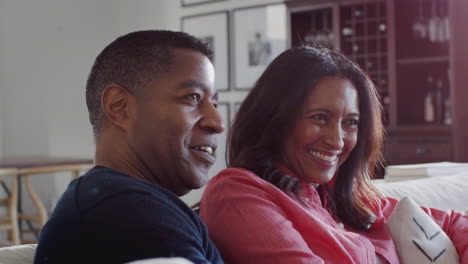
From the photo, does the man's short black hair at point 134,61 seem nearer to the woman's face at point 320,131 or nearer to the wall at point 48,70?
the woman's face at point 320,131

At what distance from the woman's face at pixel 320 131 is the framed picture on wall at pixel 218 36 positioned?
4.06m

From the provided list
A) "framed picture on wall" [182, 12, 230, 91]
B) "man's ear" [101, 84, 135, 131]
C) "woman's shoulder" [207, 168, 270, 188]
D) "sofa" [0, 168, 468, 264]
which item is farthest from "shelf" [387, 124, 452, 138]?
"man's ear" [101, 84, 135, 131]

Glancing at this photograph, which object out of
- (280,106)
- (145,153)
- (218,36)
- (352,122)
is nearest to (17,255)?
(145,153)

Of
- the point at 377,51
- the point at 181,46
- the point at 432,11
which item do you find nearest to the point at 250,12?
the point at 377,51

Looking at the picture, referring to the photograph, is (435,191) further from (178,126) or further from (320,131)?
(178,126)

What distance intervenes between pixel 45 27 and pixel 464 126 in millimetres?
4027

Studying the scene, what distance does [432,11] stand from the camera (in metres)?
4.34

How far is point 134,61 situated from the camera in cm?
97

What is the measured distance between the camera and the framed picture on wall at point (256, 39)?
5129 millimetres

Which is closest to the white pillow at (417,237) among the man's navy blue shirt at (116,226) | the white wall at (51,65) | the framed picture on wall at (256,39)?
the man's navy blue shirt at (116,226)

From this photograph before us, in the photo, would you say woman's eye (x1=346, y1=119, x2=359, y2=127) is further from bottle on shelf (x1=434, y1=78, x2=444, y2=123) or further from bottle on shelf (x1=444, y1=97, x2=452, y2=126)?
bottle on shelf (x1=434, y1=78, x2=444, y2=123)

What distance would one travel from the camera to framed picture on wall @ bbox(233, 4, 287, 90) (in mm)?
5129

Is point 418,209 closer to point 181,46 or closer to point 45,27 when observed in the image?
point 181,46

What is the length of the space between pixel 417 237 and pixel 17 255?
99 centimetres
